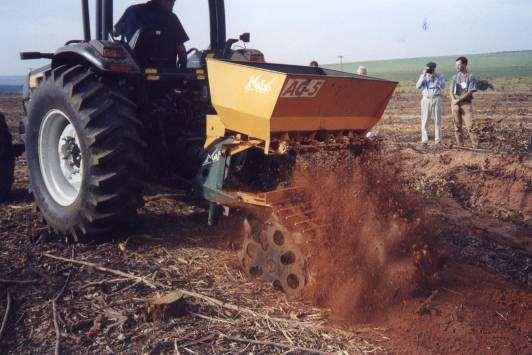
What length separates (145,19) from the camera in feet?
16.1

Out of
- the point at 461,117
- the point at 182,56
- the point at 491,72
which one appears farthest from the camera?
the point at 491,72

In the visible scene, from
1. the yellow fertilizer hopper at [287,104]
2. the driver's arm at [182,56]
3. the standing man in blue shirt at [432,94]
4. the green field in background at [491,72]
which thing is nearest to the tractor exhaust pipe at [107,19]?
the driver's arm at [182,56]

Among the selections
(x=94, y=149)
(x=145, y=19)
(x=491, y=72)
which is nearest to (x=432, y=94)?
(x=145, y=19)

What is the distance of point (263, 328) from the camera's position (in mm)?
3295

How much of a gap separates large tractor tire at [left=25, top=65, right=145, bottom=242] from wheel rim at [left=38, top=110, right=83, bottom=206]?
0.01 m

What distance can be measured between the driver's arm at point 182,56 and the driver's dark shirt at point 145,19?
0.14 metres

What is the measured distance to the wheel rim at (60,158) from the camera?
16.0 ft

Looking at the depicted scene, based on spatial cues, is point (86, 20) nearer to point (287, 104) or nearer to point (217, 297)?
point (287, 104)

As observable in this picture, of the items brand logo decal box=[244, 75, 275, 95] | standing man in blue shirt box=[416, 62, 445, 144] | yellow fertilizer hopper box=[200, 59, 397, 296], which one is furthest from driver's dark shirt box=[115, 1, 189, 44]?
standing man in blue shirt box=[416, 62, 445, 144]

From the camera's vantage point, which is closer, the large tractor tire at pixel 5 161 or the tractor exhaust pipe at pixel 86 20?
the tractor exhaust pipe at pixel 86 20

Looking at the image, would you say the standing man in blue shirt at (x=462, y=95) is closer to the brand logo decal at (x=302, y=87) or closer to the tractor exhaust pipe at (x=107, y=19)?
the brand logo decal at (x=302, y=87)

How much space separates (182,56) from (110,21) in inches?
30.8

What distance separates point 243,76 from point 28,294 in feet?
7.31

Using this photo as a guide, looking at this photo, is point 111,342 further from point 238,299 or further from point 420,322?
point 420,322
